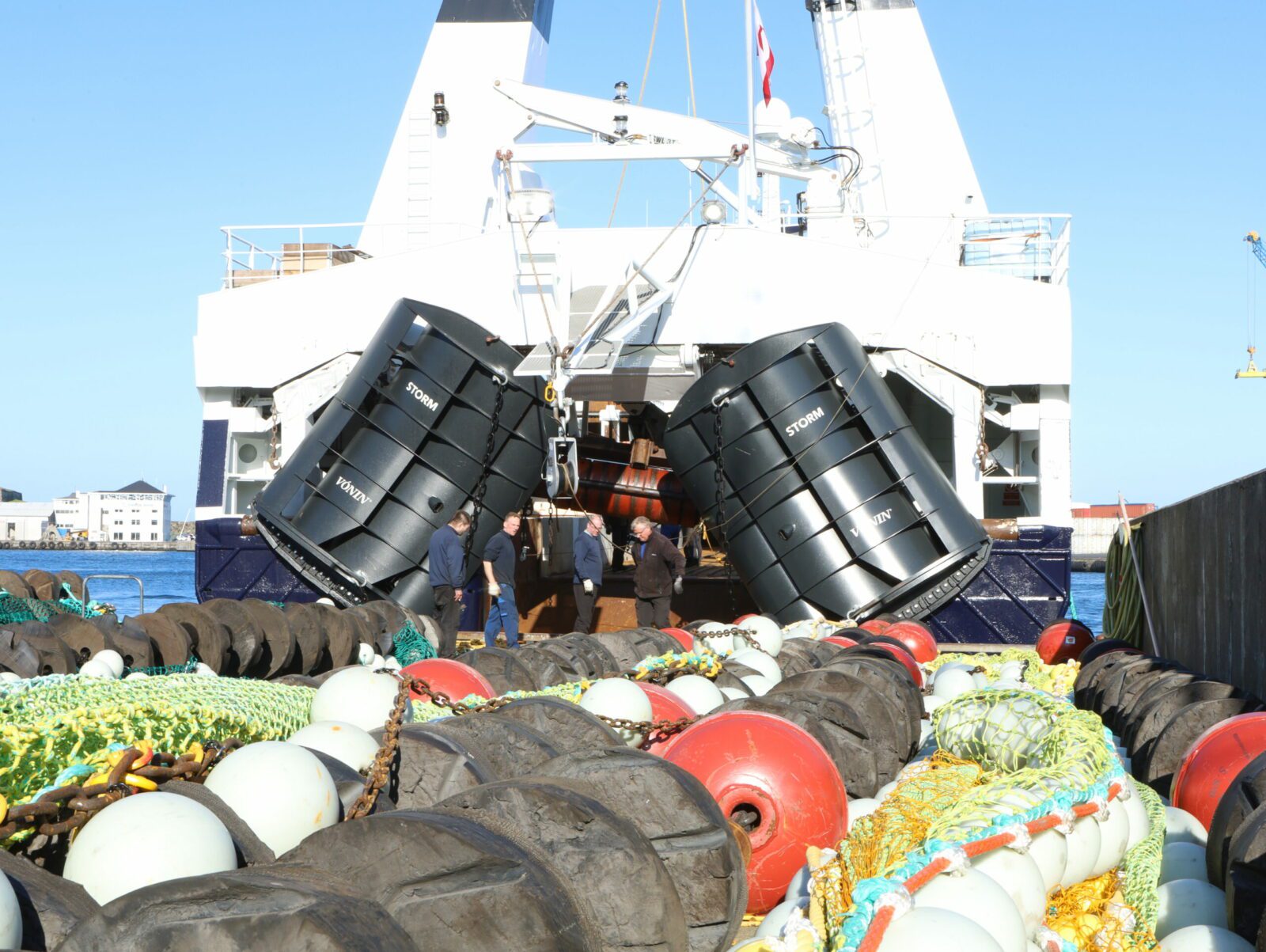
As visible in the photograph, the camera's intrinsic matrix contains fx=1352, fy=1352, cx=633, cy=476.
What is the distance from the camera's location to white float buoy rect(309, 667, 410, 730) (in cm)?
545

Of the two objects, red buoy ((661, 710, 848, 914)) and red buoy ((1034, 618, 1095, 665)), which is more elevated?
red buoy ((661, 710, 848, 914))

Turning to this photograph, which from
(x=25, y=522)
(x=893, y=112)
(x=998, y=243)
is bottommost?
(x=25, y=522)

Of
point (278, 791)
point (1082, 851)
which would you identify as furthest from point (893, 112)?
point (278, 791)

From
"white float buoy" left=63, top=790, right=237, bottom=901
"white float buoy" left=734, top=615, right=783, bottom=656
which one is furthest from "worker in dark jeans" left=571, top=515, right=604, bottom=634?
"white float buoy" left=63, top=790, right=237, bottom=901

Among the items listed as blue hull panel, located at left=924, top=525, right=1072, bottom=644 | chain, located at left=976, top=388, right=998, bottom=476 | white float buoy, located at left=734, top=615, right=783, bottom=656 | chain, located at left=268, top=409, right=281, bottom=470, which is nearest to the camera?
white float buoy, located at left=734, top=615, right=783, bottom=656

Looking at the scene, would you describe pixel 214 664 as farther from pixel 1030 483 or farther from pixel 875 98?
pixel 875 98

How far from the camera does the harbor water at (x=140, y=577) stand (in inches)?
1690

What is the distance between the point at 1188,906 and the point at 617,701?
8.04ft

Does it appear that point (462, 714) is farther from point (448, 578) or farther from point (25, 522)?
point (25, 522)

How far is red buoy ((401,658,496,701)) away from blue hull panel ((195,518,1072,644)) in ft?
21.4

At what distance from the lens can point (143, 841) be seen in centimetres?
318

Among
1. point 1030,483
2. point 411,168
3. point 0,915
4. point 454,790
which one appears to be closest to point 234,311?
point 411,168

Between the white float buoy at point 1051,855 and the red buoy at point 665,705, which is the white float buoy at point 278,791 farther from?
the red buoy at point 665,705

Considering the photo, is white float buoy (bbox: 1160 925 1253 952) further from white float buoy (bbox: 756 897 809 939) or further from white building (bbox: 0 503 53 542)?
white building (bbox: 0 503 53 542)
